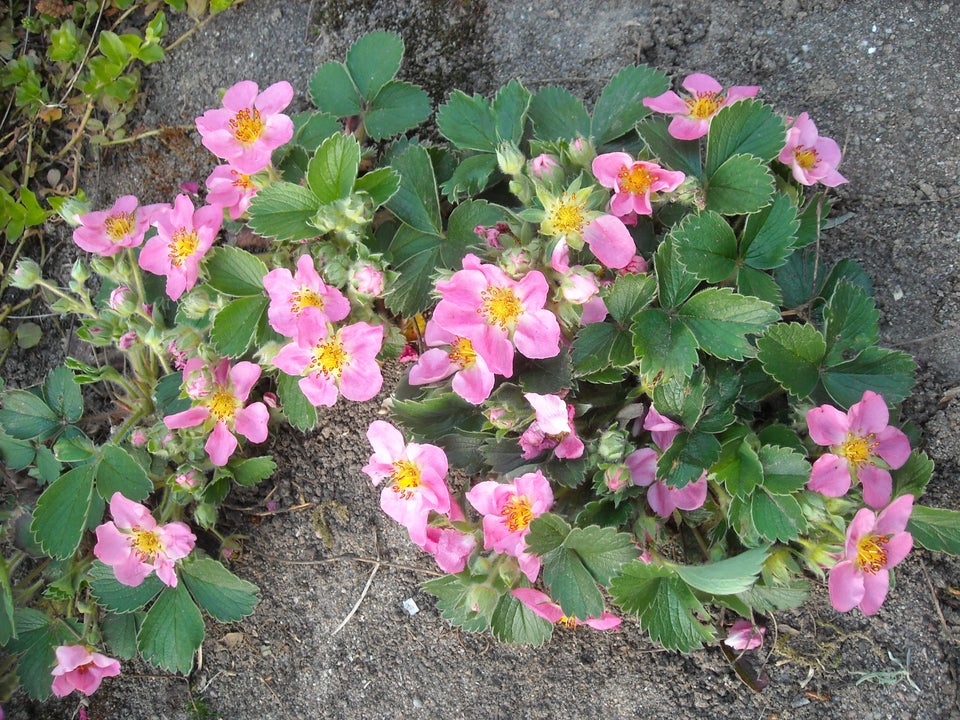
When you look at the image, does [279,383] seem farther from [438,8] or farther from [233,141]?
[438,8]

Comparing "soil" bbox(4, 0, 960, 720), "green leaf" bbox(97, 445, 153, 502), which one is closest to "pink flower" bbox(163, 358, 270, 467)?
"green leaf" bbox(97, 445, 153, 502)

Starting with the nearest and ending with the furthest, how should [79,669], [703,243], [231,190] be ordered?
[703,243]
[231,190]
[79,669]

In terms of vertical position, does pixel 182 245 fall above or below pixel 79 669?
above

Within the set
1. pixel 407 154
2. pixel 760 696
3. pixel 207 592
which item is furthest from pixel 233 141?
pixel 760 696

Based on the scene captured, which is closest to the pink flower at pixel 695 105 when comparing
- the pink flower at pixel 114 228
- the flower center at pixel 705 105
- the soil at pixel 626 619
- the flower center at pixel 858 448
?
the flower center at pixel 705 105

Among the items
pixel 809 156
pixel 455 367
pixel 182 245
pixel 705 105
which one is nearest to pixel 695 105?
pixel 705 105

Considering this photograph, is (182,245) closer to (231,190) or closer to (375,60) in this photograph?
(231,190)

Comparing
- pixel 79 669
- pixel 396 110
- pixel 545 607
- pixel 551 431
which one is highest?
pixel 396 110
